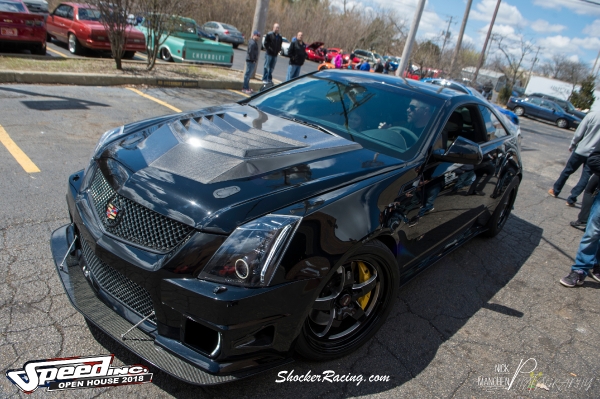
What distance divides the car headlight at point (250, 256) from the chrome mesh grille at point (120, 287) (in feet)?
1.22

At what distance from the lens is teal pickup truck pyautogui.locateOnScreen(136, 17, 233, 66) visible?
14.1m

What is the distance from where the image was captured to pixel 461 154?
3.11 m

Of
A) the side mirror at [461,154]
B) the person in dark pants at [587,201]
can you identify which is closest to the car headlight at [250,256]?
the side mirror at [461,154]

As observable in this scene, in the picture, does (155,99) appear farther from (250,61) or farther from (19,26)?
(19,26)

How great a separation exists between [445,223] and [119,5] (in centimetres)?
953

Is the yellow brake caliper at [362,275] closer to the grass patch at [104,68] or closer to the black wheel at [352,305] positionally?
the black wheel at [352,305]

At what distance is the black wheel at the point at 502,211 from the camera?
4.78 meters

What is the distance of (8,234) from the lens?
3.39m

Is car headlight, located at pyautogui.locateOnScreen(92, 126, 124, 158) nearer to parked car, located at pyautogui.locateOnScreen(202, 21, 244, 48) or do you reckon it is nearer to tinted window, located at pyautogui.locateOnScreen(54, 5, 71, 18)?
tinted window, located at pyautogui.locateOnScreen(54, 5, 71, 18)

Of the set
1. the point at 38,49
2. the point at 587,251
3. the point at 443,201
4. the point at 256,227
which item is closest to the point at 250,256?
the point at 256,227

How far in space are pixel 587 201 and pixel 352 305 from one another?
16.3 ft

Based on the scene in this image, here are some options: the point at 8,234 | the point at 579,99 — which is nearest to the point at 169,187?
the point at 8,234

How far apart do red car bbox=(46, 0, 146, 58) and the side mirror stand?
11.2 metres

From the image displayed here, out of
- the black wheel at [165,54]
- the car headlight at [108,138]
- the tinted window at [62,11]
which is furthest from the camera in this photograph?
the black wheel at [165,54]
